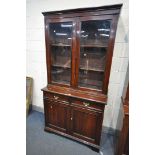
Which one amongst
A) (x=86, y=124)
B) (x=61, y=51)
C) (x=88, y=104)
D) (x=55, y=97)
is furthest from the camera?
(x=61, y=51)

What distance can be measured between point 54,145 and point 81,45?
5.67 ft

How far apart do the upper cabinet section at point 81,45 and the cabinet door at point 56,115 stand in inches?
14.4

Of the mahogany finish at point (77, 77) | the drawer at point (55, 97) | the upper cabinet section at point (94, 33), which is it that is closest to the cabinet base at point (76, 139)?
the mahogany finish at point (77, 77)

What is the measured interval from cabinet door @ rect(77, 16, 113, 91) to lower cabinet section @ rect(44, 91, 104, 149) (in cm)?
35

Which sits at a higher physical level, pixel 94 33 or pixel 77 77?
pixel 94 33

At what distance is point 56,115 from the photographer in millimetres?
2139

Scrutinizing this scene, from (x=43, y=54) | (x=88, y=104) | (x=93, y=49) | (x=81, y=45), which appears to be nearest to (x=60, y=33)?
(x=81, y=45)

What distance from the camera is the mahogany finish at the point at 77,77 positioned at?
1.73m

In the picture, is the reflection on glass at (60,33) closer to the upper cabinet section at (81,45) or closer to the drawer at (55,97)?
the upper cabinet section at (81,45)

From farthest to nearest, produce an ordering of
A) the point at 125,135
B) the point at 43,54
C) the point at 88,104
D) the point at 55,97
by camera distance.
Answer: the point at 43,54 → the point at 55,97 → the point at 88,104 → the point at 125,135

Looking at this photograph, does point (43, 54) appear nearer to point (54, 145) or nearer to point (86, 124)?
point (86, 124)

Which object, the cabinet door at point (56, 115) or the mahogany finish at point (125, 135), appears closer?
the mahogany finish at point (125, 135)
